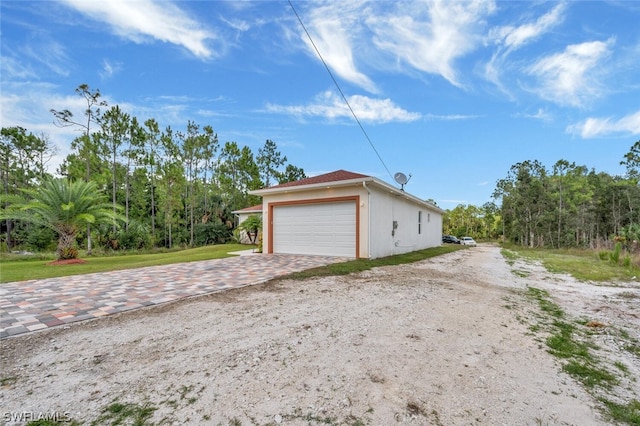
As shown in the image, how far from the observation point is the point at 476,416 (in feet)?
5.89

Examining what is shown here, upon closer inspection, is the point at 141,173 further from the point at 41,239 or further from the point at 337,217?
the point at 337,217

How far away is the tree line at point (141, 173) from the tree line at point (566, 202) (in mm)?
27991

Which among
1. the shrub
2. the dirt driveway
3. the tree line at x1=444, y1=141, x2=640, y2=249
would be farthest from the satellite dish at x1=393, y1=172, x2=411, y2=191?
the tree line at x1=444, y1=141, x2=640, y2=249

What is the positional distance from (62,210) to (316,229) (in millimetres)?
8552

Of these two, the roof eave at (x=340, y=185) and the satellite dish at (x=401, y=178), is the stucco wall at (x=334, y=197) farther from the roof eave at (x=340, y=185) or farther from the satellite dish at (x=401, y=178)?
the satellite dish at (x=401, y=178)

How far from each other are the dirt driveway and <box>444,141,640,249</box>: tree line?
101ft

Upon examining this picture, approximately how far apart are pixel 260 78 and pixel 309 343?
39.0 ft

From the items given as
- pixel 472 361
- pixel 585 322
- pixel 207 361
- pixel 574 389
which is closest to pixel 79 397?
pixel 207 361

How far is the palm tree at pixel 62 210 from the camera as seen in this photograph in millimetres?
9234

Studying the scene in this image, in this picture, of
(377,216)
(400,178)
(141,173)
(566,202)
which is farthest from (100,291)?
(566,202)

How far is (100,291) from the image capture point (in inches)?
198

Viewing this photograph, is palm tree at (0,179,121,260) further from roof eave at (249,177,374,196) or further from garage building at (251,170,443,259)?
garage building at (251,170,443,259)

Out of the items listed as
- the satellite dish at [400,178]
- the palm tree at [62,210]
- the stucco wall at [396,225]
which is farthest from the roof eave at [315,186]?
the palm tree at [62,210]

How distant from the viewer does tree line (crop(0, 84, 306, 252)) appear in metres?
16.9
